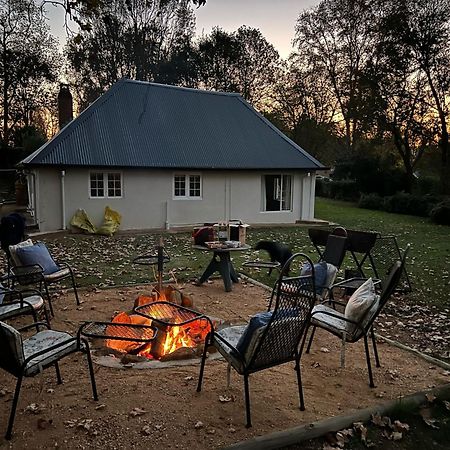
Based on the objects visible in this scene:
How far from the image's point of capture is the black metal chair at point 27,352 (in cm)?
315

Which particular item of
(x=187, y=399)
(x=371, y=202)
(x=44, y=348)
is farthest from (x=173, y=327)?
(x=371, y=202)

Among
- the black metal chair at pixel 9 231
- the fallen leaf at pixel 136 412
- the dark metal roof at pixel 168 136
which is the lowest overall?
the fallen leaf at pixel 136 412

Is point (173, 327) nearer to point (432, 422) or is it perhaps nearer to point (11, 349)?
point (11, 349)

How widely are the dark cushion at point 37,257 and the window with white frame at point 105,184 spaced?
844cm

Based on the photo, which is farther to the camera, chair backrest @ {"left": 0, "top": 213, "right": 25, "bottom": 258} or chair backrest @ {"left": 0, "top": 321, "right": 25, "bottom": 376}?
chair backrest @ {"left": 0, "top": 213, "right": 25, "bottom": 258}

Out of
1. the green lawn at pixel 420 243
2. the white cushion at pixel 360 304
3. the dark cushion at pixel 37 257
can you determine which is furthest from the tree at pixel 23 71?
the white cushion at pixel 360 304

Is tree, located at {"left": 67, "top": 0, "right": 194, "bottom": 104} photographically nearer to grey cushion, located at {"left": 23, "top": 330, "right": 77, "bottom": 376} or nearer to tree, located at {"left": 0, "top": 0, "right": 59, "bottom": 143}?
tree, located at {"left": 0, "top": 0, "right": 59, "bottom": 143}

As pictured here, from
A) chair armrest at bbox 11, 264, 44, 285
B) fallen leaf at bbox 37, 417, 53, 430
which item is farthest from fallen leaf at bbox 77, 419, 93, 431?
chair armrest at bbox 11, 264, 44, 285

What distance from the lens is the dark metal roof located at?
14922mm

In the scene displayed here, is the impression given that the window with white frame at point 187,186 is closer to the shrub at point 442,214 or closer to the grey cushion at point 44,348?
the shrub at point 442,214

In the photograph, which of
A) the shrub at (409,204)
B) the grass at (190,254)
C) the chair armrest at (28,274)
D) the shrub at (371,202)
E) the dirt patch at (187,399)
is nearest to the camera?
the dirt patch at (187,399)

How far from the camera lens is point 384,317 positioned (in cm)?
634

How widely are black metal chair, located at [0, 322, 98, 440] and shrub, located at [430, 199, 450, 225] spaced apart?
1904 centimetres

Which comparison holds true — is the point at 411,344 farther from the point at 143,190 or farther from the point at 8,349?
the point at 143,190
